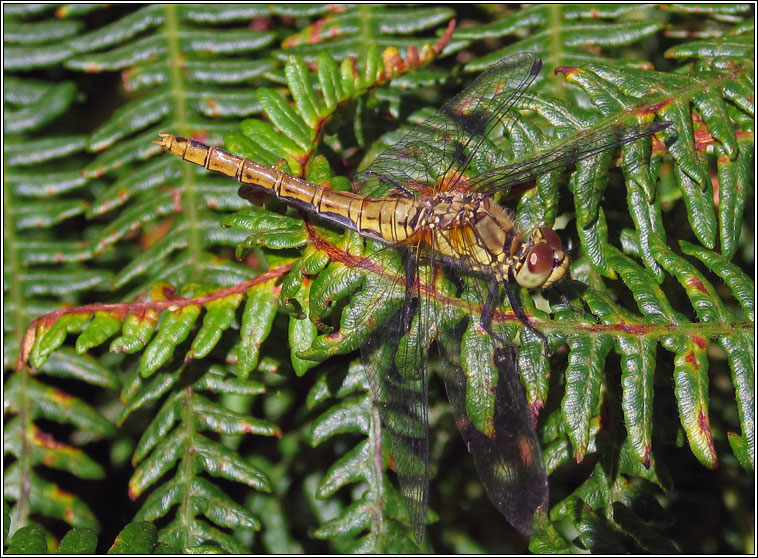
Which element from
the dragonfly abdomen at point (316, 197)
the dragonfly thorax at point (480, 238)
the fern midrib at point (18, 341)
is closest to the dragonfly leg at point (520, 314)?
the dragonfly thorax at point (480, 238)

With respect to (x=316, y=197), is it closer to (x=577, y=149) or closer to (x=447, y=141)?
(x=447, y=141)

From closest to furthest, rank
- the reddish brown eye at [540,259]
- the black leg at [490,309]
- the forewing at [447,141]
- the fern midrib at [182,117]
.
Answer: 1. the black leg at [490,309]
2. the reddish brown eye at [540,259]
3. the forewing at [447,141]
4. the fern midrib at [182,117]

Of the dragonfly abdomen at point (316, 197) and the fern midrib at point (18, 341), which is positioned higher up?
the dragonfly abdomen at point (316, 197)

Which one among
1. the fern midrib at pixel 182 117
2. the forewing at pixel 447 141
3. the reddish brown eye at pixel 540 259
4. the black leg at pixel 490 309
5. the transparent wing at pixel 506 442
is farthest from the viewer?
the fern midrib at pixel 182 117

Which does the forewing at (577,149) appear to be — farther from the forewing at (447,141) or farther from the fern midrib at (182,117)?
the fern midrib at (182,117)

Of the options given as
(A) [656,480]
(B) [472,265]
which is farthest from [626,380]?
(B) [472,265]

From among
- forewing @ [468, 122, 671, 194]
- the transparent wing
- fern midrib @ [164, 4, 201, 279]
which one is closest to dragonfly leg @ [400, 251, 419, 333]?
the transparent wing

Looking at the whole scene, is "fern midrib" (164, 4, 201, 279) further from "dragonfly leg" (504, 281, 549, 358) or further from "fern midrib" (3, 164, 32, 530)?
"dragonfly leg" (504, 281, 549, 358)
